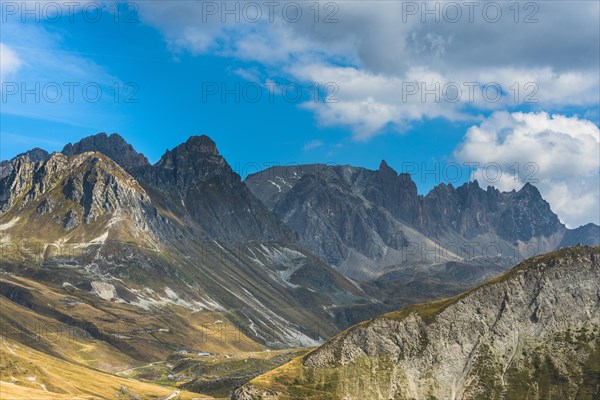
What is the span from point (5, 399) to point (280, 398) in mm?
80245

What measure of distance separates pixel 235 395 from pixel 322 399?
26.2 meters

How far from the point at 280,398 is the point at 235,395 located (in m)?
13.1

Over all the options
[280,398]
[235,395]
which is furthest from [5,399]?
[280,398]

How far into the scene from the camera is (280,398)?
642 feet

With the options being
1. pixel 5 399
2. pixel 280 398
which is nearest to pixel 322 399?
pixel 280 398

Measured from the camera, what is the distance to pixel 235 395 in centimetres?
19388

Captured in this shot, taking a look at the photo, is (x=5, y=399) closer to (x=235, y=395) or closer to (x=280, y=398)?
(x=235, y=395)

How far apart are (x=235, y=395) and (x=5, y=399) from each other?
6735 centimetres

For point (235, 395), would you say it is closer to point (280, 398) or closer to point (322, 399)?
point (280, 398)

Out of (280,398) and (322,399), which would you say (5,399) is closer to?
(280,398)

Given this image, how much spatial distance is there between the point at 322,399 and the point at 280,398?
43.2 feet

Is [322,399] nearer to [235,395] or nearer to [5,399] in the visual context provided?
[235,395]

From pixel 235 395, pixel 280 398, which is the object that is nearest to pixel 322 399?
pixel 280 398
